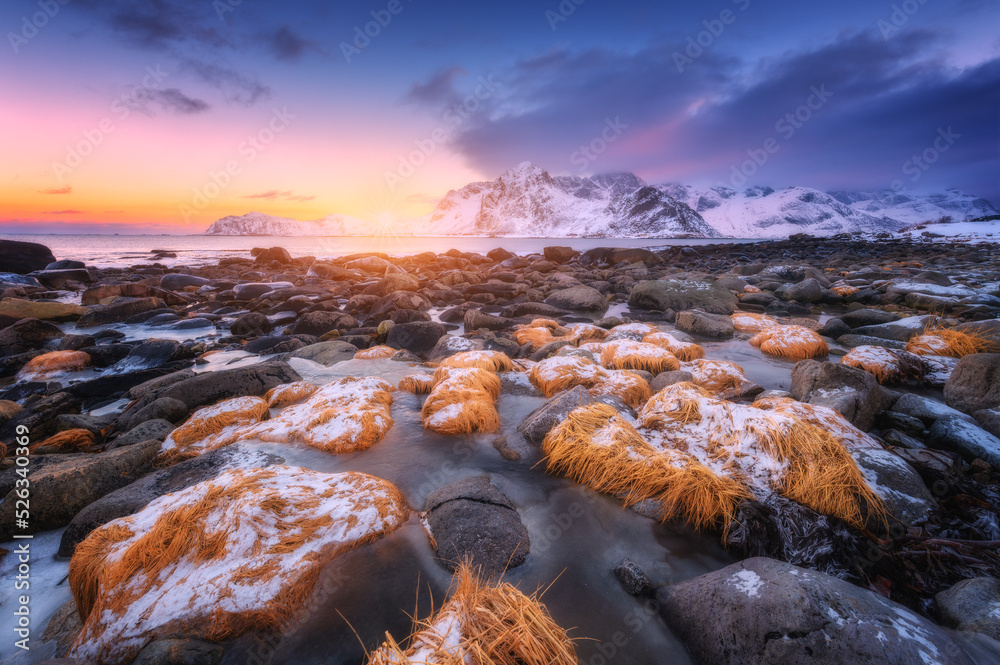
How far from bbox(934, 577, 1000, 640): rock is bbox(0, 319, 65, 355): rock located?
16.7 meters

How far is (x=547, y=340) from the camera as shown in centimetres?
933

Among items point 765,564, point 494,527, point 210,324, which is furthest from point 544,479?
point 210,324

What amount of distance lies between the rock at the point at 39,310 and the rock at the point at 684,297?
1979 cm

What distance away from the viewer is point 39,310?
11.3 meters

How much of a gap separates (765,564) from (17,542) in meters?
6.32

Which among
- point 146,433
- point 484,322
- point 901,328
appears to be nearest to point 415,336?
point 484,322

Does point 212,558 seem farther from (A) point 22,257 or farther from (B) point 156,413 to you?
(A) point 22,257

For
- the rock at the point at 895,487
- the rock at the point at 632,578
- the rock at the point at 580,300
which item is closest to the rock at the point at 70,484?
the rock at the point at 632,578

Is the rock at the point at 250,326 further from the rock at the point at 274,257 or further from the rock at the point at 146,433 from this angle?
the rock at the point at 274,257

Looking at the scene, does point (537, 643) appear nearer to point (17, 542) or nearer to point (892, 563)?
point (892, 563)

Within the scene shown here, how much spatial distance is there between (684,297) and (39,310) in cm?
2157

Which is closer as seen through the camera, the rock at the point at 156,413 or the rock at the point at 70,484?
the rock at the point at 70,484

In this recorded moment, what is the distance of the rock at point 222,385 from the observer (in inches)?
226

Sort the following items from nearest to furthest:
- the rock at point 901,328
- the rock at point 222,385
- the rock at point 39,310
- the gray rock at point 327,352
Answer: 1. the rock at point 222,385
2. the rock at point 901,328
3. the gray rock at point 327,352
4. the rock at point 39,310
